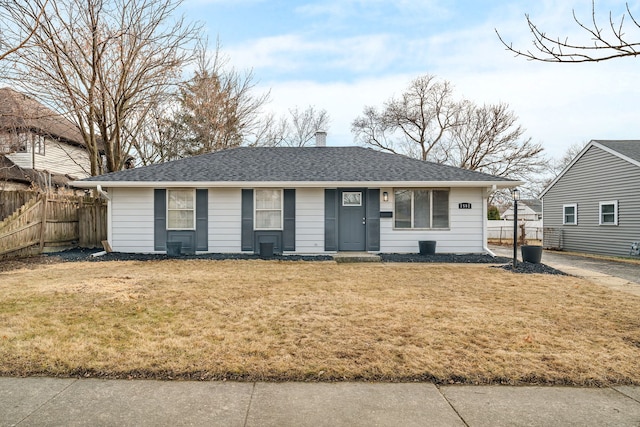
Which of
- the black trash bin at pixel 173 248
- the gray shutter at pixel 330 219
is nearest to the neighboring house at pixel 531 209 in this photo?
the gray shutter at pixel 330 219

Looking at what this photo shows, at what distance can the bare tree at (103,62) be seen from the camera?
40.2 feet

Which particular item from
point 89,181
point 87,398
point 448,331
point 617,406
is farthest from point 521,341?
point 89,181

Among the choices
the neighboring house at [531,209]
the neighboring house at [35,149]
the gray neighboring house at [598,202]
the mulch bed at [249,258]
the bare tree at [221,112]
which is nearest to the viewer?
the mulch bed at [249,258]

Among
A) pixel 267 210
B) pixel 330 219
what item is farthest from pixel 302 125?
pixel 330 219

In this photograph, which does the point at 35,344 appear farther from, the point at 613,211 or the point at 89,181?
the point at 613,211

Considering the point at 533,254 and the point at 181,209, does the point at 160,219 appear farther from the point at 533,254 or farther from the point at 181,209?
the point at 533,254

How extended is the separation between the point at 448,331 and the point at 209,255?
8.78 metres

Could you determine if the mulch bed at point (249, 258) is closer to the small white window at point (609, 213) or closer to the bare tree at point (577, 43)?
the small white window at point (609, 213)

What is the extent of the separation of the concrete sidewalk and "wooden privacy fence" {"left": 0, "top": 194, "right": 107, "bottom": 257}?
937 cm

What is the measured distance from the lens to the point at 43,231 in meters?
11.6

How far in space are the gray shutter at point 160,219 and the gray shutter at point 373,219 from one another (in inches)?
254

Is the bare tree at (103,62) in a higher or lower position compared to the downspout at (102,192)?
higher

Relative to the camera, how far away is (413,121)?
1185 inches

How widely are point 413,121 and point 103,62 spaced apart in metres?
22.5
